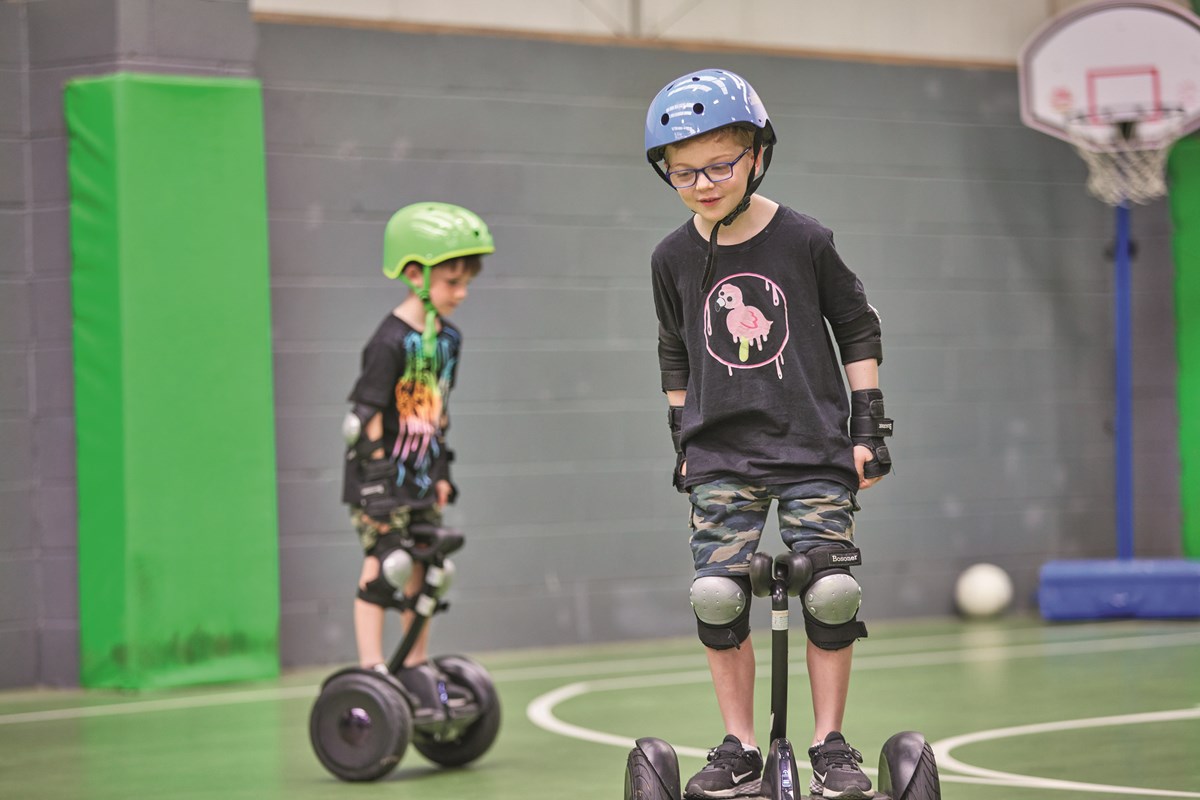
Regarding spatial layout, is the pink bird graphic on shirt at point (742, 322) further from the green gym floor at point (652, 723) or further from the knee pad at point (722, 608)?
the green gym floor at point (652, 723)

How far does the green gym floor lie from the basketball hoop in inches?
88.2

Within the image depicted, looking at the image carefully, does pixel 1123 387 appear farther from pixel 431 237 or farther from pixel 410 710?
pixel 410 710

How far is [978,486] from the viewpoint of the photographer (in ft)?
30.1

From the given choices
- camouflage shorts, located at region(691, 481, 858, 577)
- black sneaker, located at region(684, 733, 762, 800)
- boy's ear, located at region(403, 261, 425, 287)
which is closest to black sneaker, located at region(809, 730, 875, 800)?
black sneaker, located at region(684, 733, 762, 800)

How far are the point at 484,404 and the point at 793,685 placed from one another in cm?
206

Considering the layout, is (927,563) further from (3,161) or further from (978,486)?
(3,161)

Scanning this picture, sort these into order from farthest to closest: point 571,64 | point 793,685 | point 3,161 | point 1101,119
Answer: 1. point 1101,119
2. point 571,64
3. point 3,161
4. point 793,685

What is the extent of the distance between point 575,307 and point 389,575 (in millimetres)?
3318

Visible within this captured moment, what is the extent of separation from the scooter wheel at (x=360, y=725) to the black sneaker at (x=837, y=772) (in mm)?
1690

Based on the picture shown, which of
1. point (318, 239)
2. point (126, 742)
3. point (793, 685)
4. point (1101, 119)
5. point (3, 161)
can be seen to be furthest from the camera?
point (1101, 119)

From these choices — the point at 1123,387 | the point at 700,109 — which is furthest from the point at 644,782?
the point at 1123,387

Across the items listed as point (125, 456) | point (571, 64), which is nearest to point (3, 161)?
A: point (125, 456)

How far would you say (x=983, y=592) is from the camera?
29.0 feet

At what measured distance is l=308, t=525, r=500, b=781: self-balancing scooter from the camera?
498cm
